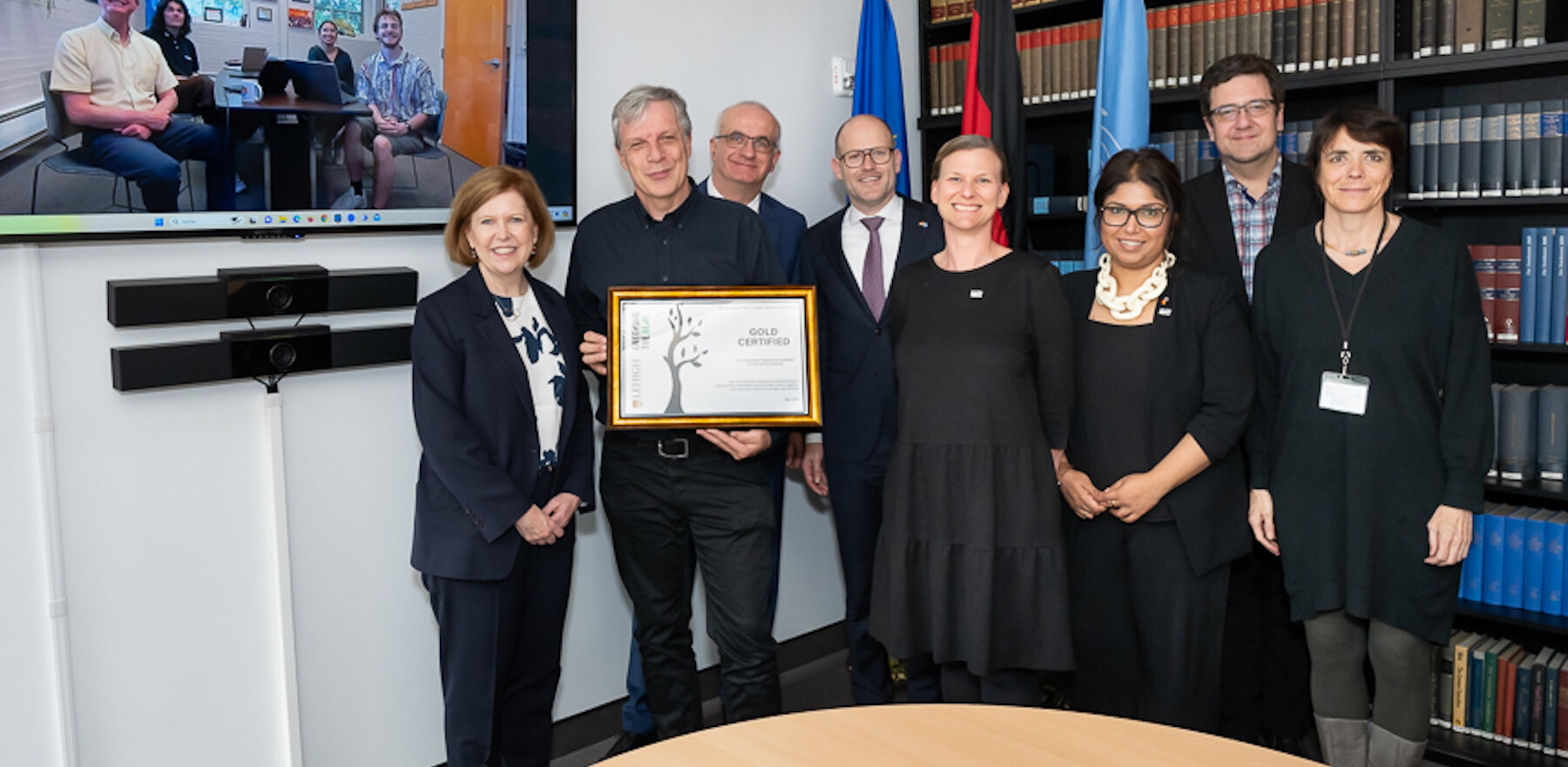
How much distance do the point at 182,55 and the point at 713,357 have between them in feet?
4.22

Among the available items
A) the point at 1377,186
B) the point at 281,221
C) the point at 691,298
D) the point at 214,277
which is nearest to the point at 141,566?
the point at 214,277

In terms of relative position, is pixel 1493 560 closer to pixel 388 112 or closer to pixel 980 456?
pixel 980 456

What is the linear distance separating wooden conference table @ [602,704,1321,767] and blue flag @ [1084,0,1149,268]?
2204 millimetres

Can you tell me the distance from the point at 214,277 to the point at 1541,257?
3.35 metres

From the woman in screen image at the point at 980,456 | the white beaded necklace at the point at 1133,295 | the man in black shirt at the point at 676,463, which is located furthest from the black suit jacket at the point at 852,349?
the white beaded necklace at the point at 1133,295

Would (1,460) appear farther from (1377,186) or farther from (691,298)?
(1377,186)

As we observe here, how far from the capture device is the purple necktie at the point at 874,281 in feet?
10.1

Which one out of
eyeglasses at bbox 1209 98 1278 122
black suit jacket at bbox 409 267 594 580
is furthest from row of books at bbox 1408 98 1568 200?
black suit jacket at bbox 409 267 594 580

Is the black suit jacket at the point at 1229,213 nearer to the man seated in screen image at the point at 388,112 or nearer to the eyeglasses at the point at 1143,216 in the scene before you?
the eyeglasses at the point at 1143,216

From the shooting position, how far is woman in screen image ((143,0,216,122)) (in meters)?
2.30

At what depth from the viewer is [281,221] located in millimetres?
2559

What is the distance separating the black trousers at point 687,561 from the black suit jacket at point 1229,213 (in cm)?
128

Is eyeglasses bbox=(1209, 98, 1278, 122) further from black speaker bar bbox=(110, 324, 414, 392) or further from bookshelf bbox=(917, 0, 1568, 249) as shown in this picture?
black speaker bar bbox=(110, 324, 414, 392)

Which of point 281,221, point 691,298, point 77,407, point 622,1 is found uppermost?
point 622,1
